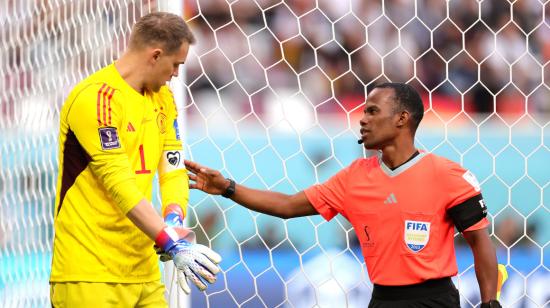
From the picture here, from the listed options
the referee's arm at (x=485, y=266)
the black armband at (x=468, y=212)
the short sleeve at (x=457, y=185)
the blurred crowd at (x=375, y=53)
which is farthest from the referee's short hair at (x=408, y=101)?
the blurred crowd at (x=375, y=53)

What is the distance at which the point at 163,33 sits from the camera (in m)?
2.82

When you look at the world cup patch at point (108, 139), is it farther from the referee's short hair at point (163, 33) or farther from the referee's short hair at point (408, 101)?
the referee's short hair at point (408, 101)

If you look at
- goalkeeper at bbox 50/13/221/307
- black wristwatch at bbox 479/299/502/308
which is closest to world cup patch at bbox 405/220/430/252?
black wristwatch at bbox 479/299/502/308

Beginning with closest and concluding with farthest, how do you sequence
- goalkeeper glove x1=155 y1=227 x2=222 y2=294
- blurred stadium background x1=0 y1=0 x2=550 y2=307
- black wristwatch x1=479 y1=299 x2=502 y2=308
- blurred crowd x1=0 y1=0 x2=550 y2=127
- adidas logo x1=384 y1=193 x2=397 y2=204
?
1. goalkeeper glove x1=155 y1=227 x2=222 y2=294
2. black wristwatch x1=479 y1=299 x2=502 y2=308
3. adidas logo x1=384 y1=193 x2=397 y2=204
4. blurred stadium background x1=0 y1=0 x2=550 y2=307
5. blurred crowd x1=0 y1=0 x2=550 y2=127

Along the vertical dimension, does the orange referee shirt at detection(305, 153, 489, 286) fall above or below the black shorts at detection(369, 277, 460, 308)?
above

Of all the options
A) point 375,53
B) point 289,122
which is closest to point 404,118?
point 289,122

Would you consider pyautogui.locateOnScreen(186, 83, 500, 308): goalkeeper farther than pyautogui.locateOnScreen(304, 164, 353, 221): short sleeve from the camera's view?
No

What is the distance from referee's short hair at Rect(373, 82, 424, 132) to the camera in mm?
3342

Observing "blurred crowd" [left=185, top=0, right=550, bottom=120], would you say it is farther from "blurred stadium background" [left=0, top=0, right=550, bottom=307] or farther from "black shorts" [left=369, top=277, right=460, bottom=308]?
"black shorts" [left=369, top=277, right=460, bottom=308]

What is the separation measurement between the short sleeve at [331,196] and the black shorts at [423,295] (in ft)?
1.19

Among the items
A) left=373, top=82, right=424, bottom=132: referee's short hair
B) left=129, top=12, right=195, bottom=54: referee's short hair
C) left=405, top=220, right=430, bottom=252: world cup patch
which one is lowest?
left=405, top=220, right=430, bottom=252: world cup patch

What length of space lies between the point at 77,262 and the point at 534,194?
11.9ft

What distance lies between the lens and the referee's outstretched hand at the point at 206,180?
3420mm

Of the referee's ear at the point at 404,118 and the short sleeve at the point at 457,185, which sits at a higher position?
the referee's ear at the point at 404,118
